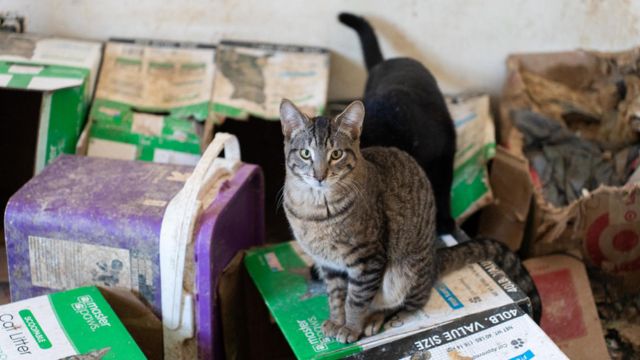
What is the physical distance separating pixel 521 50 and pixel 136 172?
1593 mm

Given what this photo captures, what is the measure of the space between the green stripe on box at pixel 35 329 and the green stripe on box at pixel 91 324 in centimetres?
5

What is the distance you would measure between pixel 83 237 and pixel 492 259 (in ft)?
3.57

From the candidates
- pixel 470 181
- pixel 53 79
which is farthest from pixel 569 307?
pixel 53 79

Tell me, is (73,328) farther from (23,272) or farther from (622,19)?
(622,19)

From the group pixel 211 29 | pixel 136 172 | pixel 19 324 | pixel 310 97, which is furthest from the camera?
pixel 211 29

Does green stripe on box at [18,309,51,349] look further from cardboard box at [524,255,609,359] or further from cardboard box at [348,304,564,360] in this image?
cardboard box at [524,255,609,359]

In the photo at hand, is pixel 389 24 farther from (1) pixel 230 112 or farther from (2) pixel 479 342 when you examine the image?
(2) pixel 479 342

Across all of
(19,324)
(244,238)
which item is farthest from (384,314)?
(19,324)

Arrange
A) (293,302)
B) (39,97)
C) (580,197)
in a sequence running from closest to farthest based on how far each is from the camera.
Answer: (293,302) < (580,197) < (39,97)

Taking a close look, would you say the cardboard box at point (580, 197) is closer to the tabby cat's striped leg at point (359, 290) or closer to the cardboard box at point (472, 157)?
the cardboard box at point (472, 157)

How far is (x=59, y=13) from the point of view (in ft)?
8.29

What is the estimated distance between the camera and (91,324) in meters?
1.52

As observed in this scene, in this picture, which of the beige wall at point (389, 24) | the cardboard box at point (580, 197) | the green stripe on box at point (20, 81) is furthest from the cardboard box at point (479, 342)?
the green stripe on box at point (20, 81)

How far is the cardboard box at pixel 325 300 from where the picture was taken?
62.5 inches
